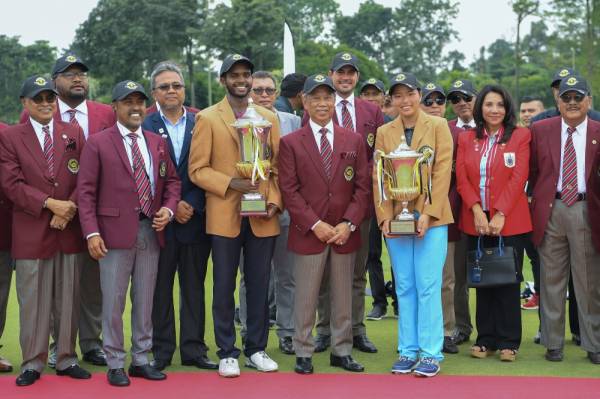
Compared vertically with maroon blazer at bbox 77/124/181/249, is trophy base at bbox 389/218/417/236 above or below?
below

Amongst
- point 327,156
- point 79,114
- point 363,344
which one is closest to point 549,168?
point 327,156

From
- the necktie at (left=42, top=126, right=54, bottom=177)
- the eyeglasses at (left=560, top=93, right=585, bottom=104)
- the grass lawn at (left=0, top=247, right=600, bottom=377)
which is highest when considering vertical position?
the eyeglasses at (left=560, top=93, right=585, bottom=104)

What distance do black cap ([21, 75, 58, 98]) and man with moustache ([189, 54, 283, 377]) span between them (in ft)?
3.31

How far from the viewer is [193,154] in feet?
20.0

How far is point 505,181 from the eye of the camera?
247 inches

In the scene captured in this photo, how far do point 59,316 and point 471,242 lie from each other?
296 centimetres

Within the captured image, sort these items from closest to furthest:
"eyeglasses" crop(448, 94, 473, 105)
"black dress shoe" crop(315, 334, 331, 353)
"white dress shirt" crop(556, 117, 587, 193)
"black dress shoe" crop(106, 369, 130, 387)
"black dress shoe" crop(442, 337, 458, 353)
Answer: "black dress shoe" crop(106, 369, 130, 387) → "white dress shirt" crop(556, 117, 587, 193) → "black dress shoe" crop(442, 337, 458, 353) → "black dress shoe" crop(315, 334, 331, 353) → "eyeglasses" crop(448, 94, 473, 105)

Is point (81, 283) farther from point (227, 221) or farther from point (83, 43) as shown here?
point (83, 43)

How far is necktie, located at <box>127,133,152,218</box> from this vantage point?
5879 mm

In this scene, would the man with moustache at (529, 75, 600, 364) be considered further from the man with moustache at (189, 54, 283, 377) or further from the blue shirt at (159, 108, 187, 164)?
the blue shirt at (159, 108, 187, 164)

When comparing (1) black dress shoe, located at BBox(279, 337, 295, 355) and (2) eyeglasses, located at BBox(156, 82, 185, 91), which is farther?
(1) black dress shoe, located at BBox(279, 337, 295, 355)

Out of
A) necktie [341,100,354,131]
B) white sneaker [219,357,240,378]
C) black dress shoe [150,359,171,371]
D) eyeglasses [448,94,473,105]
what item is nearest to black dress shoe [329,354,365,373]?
white sneaker [219,357,240,378]

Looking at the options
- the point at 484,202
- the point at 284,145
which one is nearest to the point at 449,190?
the point at 484,202

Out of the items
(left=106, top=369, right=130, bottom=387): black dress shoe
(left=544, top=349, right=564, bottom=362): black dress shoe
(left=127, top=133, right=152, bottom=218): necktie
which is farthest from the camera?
(left=544, top=349, right=564, bottom=362): black dress shoe
